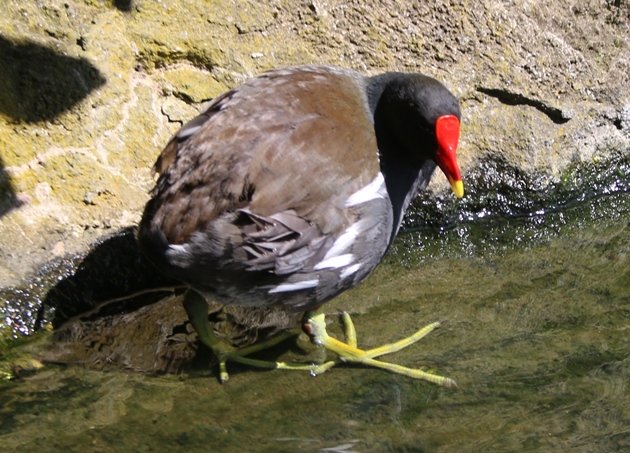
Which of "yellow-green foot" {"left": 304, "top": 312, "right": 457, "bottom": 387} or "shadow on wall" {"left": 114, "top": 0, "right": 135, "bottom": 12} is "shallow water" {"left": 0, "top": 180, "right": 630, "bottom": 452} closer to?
"yellow-green foot" {"left": 304, "top": 312, "right": 457, "bottom": 387}

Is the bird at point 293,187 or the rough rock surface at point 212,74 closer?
the bird at point 293,187

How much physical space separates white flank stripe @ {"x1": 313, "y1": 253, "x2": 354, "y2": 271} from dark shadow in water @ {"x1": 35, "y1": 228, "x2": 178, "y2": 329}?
89 centimetres

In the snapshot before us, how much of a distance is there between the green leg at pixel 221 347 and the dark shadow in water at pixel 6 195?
778 mm

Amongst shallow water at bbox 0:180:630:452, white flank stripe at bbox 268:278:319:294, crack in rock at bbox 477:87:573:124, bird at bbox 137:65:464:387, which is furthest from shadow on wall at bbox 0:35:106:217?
crack in rock at bbox 477:87:573:124

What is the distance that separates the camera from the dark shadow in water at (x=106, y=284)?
383 cm

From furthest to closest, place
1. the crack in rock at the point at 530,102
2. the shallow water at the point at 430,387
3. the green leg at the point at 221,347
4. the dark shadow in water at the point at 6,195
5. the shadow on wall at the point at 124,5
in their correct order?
1. the crack in rock at the point at 530,102
2. the shadow on wall at the point at 124,5
3. the dark shadow in water at the point at 6,195
4. the green leg at the point at 221,347
5. the shallow water at the point at 430,387

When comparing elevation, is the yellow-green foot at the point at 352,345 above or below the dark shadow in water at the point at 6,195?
below

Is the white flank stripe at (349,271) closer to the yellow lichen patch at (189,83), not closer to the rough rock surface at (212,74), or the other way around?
the rough rock surface at (212,74)

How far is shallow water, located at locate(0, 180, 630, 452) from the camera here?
3152 millimetres

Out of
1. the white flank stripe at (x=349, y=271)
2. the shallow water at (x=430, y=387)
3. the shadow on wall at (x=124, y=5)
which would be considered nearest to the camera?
the shallow water at (x=430, y=387)

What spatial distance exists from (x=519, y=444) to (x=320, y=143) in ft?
3.86

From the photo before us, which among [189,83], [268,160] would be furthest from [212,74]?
[268,160]

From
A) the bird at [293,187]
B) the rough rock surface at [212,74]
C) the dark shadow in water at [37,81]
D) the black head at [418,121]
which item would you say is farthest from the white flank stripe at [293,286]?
the dark shadow in water at [37,81]

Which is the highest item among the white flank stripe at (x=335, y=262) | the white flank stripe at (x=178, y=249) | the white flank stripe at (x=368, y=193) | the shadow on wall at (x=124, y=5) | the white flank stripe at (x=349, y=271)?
the shadow on wall at (x=124, y=5)
